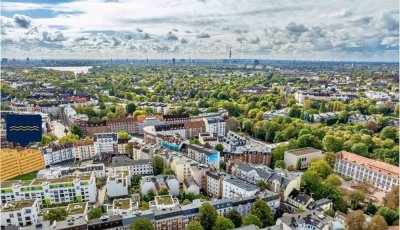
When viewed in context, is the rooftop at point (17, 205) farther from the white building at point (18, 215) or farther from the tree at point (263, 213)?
the tree at point (263, 213)

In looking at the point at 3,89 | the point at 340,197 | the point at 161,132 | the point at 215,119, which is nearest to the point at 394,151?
the point at 340,197

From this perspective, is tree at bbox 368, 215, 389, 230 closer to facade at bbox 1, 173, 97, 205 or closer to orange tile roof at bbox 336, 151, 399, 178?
orange tile roof at bbox 336, 151, 399, 178

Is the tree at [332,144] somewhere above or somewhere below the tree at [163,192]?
above

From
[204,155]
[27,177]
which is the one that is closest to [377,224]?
[204,155]

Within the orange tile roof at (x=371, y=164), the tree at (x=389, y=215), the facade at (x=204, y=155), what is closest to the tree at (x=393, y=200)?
the tree at (x=389, y=215)

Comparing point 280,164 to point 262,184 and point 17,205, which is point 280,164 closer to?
point 262,184

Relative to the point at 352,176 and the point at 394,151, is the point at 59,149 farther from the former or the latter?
the point at 394,151
